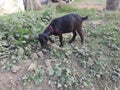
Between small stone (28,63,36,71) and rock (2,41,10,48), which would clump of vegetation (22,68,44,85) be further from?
rock (2,41,10,48)

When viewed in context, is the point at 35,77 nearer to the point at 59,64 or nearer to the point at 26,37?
the point at 59,64

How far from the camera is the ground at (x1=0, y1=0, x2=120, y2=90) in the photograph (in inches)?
176

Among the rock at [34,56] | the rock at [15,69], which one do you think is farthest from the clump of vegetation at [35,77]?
the rock at [34,56]

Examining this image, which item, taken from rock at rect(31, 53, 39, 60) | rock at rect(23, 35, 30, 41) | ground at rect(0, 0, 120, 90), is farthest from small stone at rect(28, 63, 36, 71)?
rock at rect(23, 35, 30, 41)

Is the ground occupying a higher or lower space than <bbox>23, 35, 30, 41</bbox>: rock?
lower

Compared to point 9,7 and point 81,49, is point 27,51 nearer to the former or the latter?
point 81,49

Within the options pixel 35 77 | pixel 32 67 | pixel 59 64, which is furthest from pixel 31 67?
pixel 59 64

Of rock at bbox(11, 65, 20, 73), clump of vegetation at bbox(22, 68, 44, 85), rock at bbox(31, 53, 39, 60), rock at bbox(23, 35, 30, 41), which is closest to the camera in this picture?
clump of vegetation at bbox(22, 68, 44, 85)

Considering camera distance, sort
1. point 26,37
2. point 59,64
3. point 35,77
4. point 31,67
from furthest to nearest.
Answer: point 26,37 < point 59,64 < point 31,67 < point 35,77

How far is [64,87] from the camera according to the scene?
4.47m

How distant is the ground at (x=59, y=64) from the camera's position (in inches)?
176

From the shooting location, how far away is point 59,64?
→ 473cm

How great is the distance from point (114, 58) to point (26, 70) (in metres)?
1.73

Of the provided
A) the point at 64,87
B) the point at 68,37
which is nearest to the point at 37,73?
the point at 64,87
